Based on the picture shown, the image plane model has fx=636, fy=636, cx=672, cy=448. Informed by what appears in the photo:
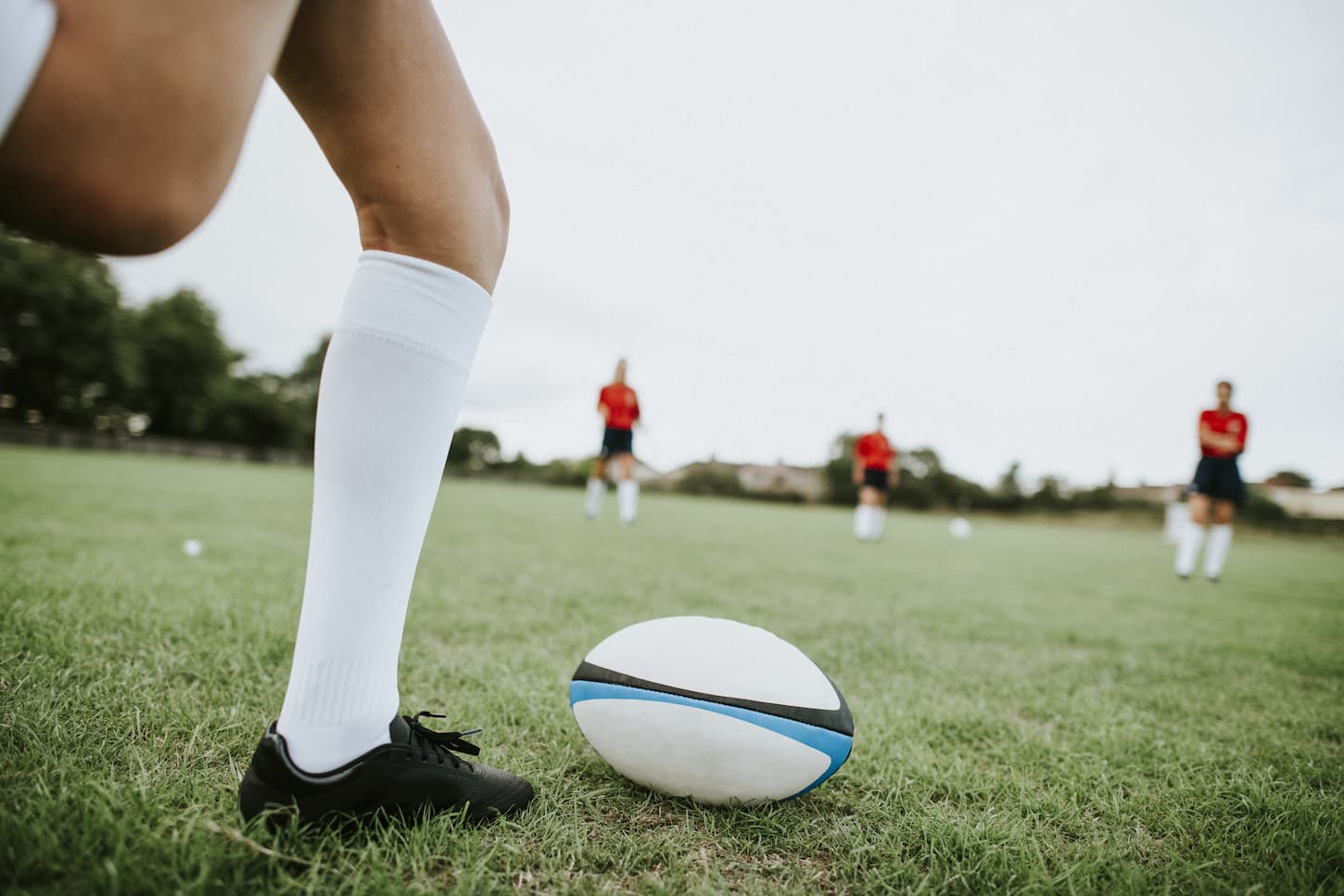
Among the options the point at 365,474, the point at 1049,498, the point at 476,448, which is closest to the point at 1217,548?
the point at 365,474

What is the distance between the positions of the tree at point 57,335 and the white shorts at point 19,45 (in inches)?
1556

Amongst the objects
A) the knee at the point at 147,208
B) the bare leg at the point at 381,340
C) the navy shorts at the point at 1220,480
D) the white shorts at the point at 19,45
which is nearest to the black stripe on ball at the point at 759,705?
the bare leg at the point at 381,340

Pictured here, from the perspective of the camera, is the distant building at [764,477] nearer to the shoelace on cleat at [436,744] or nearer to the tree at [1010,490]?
the tree at [1010,490]

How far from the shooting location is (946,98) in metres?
4.86

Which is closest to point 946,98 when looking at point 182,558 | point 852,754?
point 852,754

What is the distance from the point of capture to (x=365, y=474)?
37.9 inches

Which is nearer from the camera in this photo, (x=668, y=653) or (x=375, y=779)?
(x=375, y=779)

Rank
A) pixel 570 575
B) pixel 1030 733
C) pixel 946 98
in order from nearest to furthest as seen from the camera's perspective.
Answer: pixel 1030 733, pixel 570 575, pixel 946 98

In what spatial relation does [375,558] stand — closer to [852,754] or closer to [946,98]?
[852,754]

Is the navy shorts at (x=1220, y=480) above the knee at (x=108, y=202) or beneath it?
above

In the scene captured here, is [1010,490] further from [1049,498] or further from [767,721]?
[767,721]

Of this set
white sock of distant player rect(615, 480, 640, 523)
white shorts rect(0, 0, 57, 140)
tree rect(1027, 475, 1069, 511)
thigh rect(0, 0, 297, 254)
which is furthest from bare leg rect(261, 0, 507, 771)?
tree rect(1027, 475, 1069, 511)

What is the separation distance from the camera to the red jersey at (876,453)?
39.9 ft

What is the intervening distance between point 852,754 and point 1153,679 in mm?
1972
